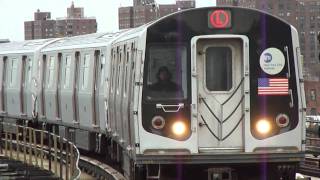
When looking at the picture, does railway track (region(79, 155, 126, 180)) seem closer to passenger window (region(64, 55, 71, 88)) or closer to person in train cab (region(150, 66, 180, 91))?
passenger window (region(64, 55, 71, 88))

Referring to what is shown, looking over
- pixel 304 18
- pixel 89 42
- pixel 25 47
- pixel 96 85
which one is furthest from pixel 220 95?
pixel 304 18

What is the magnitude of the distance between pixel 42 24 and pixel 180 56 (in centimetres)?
6151

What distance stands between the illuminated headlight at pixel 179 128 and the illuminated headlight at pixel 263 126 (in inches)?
43.7

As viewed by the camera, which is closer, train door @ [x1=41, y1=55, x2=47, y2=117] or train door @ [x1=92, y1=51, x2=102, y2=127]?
train door @ [x1=92, y1=51, x2=102, y2=127]

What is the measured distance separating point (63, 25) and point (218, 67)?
59.0 metres

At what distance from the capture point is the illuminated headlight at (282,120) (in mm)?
11852

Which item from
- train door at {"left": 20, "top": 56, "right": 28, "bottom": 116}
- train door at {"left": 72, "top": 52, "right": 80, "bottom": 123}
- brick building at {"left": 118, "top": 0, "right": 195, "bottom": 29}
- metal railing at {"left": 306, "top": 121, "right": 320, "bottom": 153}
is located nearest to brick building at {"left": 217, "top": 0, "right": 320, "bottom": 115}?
brick building at {"left": 118, "top": 0, "right": 195, "bottom": 29}

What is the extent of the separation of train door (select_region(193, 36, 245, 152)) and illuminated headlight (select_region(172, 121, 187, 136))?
0.87 ft

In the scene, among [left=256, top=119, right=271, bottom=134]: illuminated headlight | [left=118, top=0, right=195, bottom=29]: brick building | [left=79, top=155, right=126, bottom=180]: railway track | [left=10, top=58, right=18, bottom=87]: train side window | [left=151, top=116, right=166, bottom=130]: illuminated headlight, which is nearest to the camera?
[left=151, top=116, right=166, bottom=130]: illuminated headlight

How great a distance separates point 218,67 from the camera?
11.9m

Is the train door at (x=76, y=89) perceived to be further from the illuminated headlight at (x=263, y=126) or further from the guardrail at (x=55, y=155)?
the illuminated headlight at (x=263, y=126)

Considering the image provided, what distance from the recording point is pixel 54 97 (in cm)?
2264

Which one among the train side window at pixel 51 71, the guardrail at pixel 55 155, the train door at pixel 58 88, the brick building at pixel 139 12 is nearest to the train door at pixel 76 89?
the guardrail at pixel 55 155

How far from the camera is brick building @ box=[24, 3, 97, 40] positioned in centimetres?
6744
